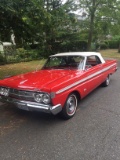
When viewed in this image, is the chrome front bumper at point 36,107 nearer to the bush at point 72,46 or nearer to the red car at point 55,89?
the red car at point 55,89

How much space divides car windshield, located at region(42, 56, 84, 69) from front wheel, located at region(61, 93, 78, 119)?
1.10m

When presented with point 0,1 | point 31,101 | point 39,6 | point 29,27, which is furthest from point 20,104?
point 29,27

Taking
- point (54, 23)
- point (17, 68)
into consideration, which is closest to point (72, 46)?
point (17, 68)

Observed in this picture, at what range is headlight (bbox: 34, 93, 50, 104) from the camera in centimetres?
341

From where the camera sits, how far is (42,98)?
3.46 meters

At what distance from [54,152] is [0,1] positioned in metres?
5.21

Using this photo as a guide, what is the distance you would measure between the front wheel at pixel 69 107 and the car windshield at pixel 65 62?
1.10 m

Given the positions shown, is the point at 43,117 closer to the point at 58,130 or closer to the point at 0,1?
the point at 58,130

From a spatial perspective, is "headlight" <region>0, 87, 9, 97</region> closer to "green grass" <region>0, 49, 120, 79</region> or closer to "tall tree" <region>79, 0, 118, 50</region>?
"green grass" <region>0, 49, 120, 79</region>

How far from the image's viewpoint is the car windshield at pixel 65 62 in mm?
4973

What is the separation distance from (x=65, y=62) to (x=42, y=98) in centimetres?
212

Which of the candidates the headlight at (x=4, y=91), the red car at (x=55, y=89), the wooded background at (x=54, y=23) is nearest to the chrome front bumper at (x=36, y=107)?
the red car at (x=55, y=89)

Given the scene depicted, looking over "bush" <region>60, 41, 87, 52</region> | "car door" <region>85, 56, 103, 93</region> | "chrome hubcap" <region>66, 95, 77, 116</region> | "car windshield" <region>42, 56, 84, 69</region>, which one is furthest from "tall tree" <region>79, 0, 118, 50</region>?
"chrome hubcap" <region>66, 95, 77, 116</region>

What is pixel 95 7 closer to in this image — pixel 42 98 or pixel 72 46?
pixel 72 46
